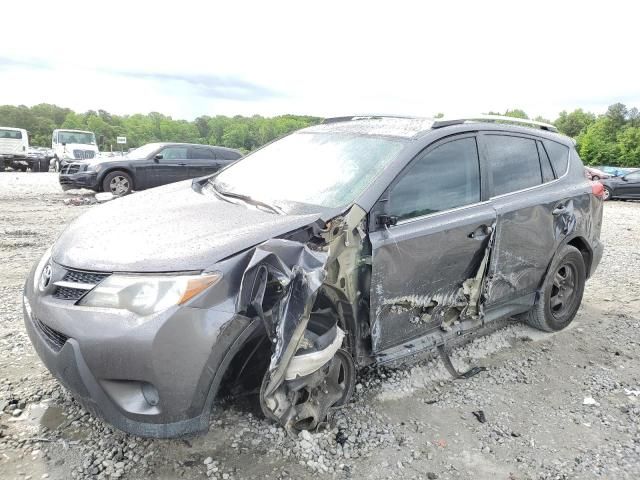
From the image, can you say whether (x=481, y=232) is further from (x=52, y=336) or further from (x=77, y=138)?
(x=77, y=138)

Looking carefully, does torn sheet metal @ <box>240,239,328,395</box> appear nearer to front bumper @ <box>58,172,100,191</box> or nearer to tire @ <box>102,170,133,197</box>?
tire @ <box>102,170,133,197</box>

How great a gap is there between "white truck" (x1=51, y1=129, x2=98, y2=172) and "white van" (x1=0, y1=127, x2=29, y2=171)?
4.43ft

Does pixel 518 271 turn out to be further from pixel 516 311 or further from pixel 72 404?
pixel 72 404

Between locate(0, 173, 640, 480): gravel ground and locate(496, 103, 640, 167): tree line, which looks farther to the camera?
locate(496, 103, 640, 167): tree line

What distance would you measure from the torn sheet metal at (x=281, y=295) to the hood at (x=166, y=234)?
133 mm

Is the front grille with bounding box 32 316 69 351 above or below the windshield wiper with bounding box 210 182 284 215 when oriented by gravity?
below

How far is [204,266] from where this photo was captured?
2166mm

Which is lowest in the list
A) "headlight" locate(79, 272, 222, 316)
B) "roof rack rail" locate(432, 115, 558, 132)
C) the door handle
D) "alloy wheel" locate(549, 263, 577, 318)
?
"alloy wheel" locate(549, 263, 577, 318)

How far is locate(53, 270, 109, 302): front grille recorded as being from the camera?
2229 millimetres

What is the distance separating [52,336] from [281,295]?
106 centimetres

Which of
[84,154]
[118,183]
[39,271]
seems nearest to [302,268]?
[39,271]

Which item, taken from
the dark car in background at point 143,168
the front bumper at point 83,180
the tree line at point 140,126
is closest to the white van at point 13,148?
the dark car in background at point 143,168

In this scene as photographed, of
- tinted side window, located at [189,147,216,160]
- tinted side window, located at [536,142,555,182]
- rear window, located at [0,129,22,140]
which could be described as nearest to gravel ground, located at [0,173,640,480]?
tinted side window, located at [536,142,555,182]

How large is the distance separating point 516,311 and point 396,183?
1750 millimetres
